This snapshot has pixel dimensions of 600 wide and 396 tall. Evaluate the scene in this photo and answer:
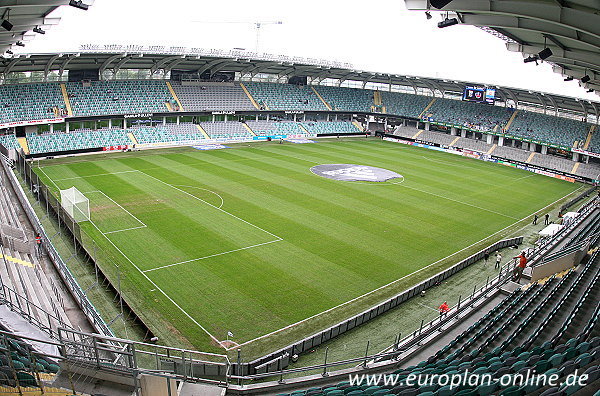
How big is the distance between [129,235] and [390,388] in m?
20.3

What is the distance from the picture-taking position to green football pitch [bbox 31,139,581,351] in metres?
20.3

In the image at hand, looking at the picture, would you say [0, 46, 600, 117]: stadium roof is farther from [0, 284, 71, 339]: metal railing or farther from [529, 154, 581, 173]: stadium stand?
[0, 284, 71, 339]: metal railing

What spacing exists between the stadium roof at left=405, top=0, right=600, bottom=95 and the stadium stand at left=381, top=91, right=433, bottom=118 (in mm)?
56160

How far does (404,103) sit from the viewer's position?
77562mm

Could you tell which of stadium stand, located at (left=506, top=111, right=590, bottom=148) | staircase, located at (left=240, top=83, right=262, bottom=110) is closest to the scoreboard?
stadium stand, located at (left=506, top=111, right=590, bottom=148)

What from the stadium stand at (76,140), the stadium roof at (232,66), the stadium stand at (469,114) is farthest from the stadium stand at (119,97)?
the stadium stand at (469,114)

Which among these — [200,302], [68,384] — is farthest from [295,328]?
[68,384]

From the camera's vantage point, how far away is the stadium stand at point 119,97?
2071 inches

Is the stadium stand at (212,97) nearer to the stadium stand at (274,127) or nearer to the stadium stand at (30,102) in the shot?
the stadium stand at (274,127)

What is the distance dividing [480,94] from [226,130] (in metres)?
35.1

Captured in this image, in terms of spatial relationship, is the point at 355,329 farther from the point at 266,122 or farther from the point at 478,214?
the point at 266,122

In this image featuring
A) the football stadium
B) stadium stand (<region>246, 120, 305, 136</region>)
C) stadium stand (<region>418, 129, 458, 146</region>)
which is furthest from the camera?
stadium stand (<region>418, 129, 458, 146</region>)

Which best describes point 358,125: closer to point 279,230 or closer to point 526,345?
point 279,230

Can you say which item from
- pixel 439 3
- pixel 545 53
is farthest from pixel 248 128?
pixel 439 3
